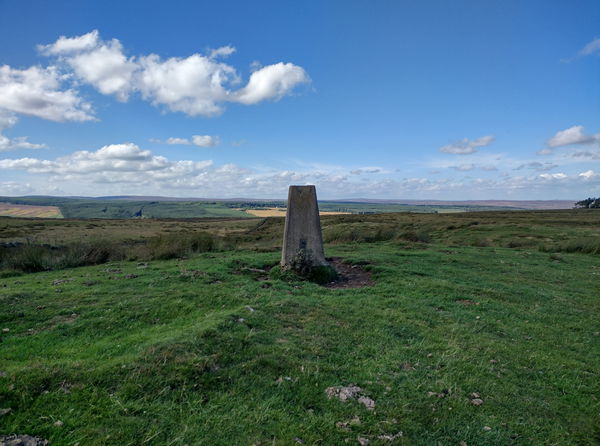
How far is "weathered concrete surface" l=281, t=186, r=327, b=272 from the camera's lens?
472 inches

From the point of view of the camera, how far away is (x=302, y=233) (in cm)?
1206

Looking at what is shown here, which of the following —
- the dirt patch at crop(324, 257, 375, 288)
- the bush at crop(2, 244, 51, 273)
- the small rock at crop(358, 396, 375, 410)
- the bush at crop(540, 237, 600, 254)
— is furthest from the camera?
the bush at crop(540, 237, 600, 254)

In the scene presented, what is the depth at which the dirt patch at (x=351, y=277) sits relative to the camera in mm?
11461

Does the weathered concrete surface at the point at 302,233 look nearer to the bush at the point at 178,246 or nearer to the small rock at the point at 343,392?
the small rock at the point at 343,392

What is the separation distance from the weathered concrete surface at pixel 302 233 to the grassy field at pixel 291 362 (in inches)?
51.7

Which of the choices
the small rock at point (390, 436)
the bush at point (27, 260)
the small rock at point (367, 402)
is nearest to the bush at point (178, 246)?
the bush at point (27, 260)

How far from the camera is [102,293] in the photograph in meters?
9.16

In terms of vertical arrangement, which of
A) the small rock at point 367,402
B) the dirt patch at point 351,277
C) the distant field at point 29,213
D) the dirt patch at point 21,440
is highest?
the dirt patch at point 21,440

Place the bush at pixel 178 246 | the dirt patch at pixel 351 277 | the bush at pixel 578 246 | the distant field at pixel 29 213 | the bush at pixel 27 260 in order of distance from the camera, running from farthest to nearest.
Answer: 1. the distant field at pixel 29 213
2. the bush at pixel 578 246
3. the bush at pixel 178 246
4. the bush at pixel 27 260
5. the dirt patch at pixel 351 277

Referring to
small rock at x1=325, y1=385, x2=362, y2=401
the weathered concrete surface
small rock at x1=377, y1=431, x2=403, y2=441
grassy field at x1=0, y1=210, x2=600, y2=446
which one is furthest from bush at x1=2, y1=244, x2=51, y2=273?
small rock at x1=377, y1=431, x2=403, y2=441

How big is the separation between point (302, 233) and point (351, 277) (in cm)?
248

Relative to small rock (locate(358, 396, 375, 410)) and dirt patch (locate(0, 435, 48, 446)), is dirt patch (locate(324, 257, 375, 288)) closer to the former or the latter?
small rock (locate(358, 396, 375, 410))

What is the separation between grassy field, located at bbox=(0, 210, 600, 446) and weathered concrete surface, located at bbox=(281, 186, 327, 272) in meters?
1.31

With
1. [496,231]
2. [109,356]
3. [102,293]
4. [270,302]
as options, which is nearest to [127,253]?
[102,293]
